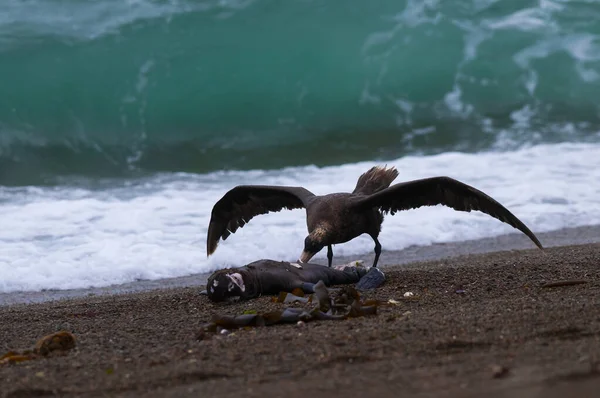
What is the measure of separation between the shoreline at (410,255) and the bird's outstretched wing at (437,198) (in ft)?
4.60

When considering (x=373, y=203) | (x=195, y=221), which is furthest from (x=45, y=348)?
(x=195, y=221)

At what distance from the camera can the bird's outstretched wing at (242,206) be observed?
949 cm

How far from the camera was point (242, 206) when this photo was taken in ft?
31.8

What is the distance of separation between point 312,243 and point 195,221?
12.8 feet

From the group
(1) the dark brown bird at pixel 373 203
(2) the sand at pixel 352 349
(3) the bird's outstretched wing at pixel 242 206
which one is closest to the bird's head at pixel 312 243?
(1) the dark brown bird at pixel 373 203

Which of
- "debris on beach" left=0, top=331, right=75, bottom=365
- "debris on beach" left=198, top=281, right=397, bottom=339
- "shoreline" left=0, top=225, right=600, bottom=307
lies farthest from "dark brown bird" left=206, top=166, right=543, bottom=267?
"debris on beach" left=0, top=331, right=75, bottom=365

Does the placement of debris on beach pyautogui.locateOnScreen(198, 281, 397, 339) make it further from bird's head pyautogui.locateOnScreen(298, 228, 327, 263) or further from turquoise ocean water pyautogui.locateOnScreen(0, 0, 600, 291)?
turquoise ocean water pyautogui.locateOnScreen(0, 0, 600, 291)

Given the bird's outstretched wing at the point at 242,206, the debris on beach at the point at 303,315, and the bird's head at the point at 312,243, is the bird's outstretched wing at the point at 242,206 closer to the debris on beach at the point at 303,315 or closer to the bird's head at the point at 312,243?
the bird's head at the point at 312,243

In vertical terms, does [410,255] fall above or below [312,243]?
below

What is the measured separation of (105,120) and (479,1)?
902 cm

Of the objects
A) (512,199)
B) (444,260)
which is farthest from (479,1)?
(444,260)

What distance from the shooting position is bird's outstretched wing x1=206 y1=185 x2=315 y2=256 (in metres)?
9.49

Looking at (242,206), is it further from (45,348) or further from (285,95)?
(285,95)

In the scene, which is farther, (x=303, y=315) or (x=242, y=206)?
(x=242, y=206)
